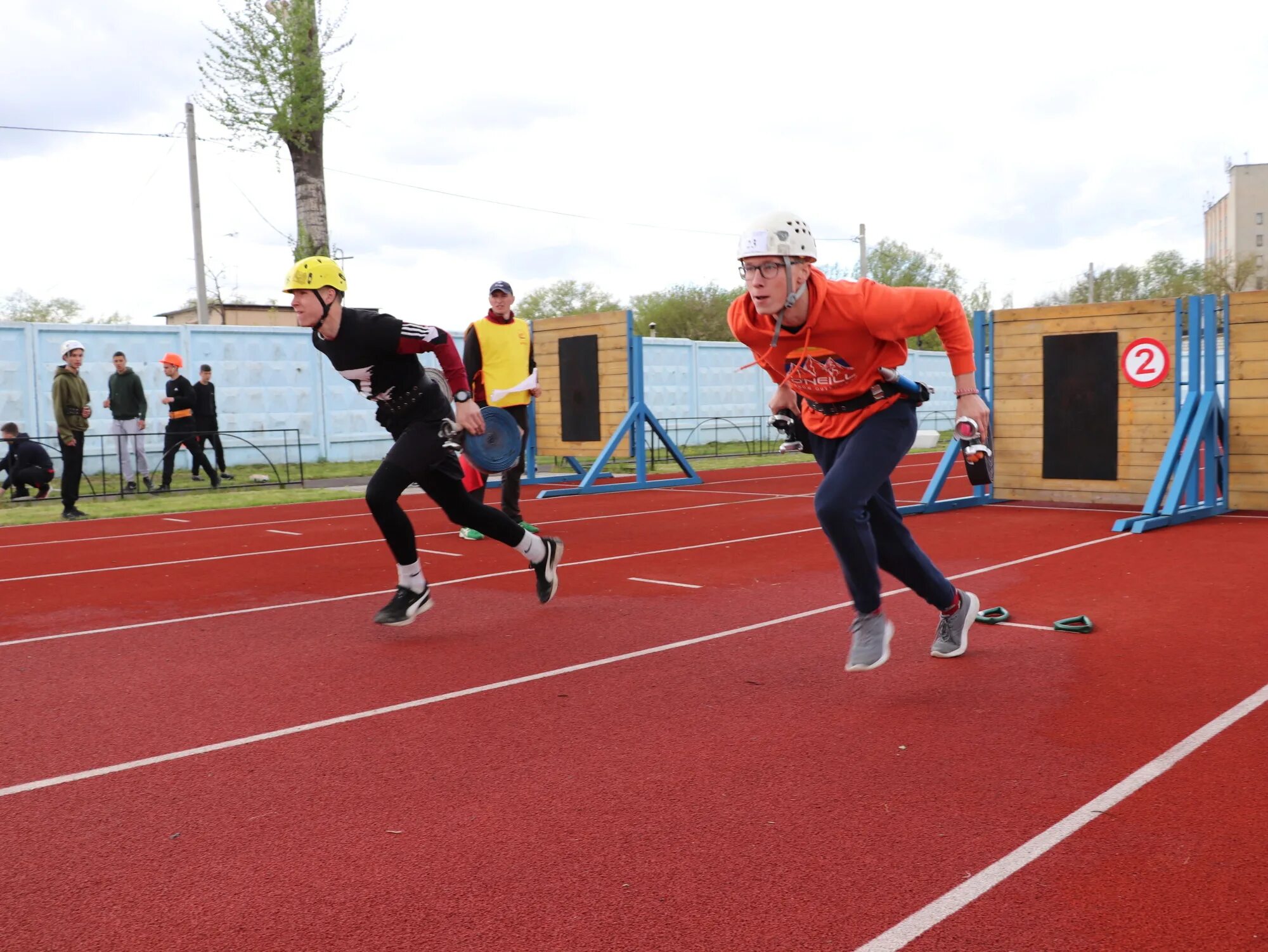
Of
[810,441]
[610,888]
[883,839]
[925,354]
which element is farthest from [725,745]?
[925,354]

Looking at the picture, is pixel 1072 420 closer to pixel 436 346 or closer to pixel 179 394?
pixel 436 346

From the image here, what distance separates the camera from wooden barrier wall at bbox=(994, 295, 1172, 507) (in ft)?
37.5

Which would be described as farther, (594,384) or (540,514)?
(594,384)

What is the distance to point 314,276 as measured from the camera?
5660 millimetres

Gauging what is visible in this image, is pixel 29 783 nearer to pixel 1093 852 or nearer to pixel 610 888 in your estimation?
pixel 610 888

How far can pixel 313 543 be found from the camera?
34.3 ft

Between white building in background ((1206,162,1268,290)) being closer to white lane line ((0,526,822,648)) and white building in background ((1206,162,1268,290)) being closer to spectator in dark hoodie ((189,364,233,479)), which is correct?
spectator in dark hoodie ((189,364,233,479))

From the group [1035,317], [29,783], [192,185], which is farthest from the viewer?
[192,185]

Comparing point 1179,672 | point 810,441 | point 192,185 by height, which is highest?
point 192,185

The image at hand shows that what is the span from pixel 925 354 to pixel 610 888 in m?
32.8

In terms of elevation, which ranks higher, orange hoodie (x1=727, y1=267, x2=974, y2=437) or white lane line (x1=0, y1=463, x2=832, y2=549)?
orange hoodie (x1=727, y1=267, x2=974, y2=437)

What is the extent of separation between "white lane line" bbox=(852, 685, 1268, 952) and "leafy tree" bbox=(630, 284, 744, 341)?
55.3 meters

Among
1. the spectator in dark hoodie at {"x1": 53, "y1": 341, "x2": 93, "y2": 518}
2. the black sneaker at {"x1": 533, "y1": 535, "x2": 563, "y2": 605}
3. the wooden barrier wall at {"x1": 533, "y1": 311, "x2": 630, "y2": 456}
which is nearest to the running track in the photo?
the black sneaker at {"x1": 533, "y1": 535, "x2": 563, "y2": 605}

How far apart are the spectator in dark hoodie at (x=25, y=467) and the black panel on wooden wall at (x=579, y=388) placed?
6.99 m
